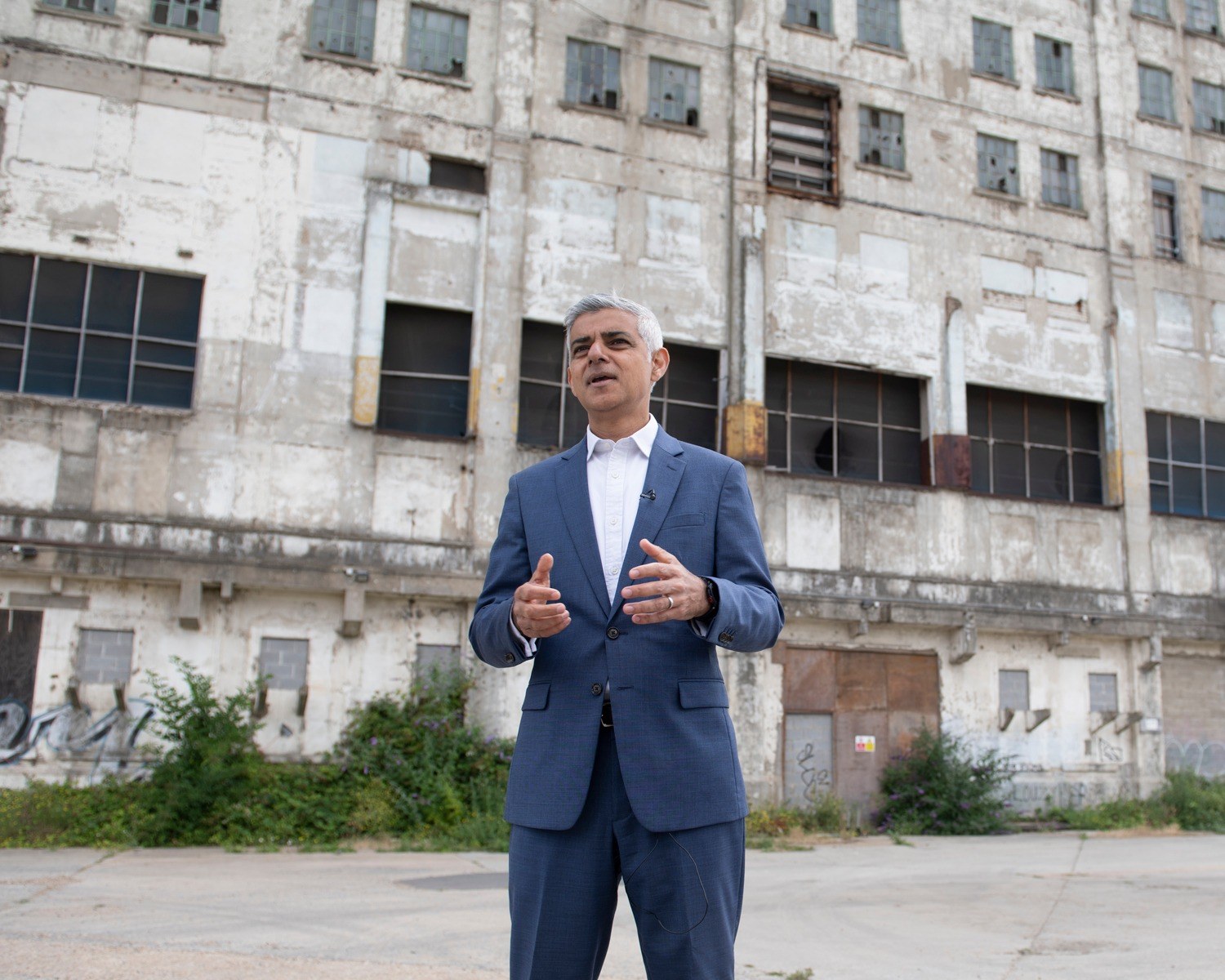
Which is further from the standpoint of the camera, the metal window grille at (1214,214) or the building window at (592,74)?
the metal window grille at (1214,214)

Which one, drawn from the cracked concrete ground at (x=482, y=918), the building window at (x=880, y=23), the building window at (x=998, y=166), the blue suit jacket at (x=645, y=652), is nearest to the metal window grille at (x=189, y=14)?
the building window at (x=880, y=23)

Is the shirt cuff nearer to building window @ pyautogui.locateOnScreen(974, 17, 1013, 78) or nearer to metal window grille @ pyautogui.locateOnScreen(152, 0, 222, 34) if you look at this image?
metal window grille @ pyautogui.locateOnScreen(152, 0, 222, 34)

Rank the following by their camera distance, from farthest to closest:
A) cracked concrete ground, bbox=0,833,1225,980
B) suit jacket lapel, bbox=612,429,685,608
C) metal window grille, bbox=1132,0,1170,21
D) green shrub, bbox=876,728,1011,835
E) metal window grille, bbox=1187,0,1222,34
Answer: metal window grille, bbox=1187,0,1222,34
metal window grille, bbox=1132,0,1170,21
green shrub, bbox=876,728,1011,835
cracked concrete ground, bbox=0,833,1225,980
suit jacket lapel, bbox=612,429,685,608

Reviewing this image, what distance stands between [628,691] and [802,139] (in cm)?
1657

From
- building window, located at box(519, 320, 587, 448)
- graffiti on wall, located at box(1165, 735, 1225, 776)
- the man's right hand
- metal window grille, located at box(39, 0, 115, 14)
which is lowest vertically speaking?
graffiti on wall, located at box(1165, 735, 1225, 776)

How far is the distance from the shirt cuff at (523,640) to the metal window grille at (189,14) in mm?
14611

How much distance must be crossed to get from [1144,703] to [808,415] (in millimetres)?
7578

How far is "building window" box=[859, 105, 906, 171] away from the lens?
17766mm

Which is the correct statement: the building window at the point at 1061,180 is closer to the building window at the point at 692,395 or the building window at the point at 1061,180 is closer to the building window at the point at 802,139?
the building window at the point at 802,139

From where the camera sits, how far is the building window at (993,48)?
61.8 feet

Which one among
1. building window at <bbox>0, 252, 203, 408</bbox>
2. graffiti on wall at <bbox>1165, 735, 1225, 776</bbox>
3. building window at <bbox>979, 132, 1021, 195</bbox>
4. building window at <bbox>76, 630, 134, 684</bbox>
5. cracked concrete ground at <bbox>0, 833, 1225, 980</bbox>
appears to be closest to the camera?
cracked concrete ground at <bbox>0, 833, 1225, 980</bbox>

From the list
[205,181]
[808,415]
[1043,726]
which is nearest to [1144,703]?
[1043,726]

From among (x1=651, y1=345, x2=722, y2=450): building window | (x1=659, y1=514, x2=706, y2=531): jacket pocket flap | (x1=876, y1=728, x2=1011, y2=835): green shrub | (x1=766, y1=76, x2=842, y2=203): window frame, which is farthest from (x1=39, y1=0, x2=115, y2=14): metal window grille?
(x1=876, y1=728, x2=1011, y2=835): green shrub

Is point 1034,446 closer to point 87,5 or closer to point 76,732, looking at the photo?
point 76,732
